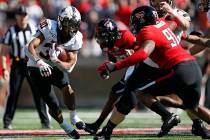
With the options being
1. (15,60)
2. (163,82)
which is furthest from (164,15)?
(15,60)

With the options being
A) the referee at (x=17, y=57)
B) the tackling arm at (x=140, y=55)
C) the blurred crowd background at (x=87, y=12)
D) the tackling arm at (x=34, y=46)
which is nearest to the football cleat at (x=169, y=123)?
the tackling arm at (x=140, y=55)

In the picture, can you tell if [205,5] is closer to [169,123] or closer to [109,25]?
[109,25]

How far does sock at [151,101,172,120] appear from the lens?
7.17 metres

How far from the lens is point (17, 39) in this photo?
385 inches

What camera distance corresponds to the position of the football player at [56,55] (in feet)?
24.4

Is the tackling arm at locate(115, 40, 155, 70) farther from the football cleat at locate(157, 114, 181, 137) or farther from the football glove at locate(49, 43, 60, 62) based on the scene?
the football glove at locate(49, 43, 60, 62)

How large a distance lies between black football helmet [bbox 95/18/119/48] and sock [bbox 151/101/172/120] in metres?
0.88

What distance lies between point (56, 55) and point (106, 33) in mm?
598

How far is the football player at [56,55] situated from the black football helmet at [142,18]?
993mm

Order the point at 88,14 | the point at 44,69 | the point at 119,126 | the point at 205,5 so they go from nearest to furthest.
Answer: the point at 44,69
the point at 205,5
the point at 119,126
the point at 88,14

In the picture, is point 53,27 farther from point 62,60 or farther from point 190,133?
point 190,133

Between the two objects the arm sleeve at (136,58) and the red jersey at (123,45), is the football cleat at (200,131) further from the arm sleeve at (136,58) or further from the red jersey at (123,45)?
the arm sleeve at (136,58)

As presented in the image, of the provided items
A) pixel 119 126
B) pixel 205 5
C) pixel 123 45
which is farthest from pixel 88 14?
pixel 123 45

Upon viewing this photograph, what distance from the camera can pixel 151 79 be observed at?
699 cm
